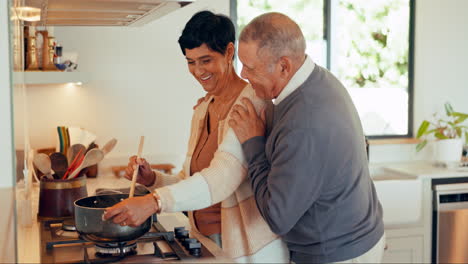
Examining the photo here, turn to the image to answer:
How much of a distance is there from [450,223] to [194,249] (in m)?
2.72

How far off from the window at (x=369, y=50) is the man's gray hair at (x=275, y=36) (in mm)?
2469

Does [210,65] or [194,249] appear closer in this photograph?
[194,249]

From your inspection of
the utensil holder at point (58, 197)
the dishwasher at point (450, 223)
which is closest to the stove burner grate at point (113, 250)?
the utensil holder at point (58, 197)

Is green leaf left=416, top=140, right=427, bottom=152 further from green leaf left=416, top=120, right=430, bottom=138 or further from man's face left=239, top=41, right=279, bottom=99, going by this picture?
man's face left=239, top=41, right=279, bottom=99

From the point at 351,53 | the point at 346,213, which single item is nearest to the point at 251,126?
the point at 346,213

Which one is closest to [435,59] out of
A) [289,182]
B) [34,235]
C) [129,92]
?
[129,92]

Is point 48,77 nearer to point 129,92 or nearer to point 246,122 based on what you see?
point 246,122

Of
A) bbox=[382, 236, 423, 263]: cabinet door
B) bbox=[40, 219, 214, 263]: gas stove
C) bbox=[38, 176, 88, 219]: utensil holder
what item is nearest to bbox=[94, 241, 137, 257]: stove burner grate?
bbox=[40, 219, 214, 263]: gas stove

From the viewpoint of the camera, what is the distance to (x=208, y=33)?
1898 mm

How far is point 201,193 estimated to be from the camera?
1.62m

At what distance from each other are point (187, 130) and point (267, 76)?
7.06 feet

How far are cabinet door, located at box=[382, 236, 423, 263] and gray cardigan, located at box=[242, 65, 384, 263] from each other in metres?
1.92

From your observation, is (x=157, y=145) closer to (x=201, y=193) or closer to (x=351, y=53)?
(x=351, y=53)

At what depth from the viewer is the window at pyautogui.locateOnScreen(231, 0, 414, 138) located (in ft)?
13.5
